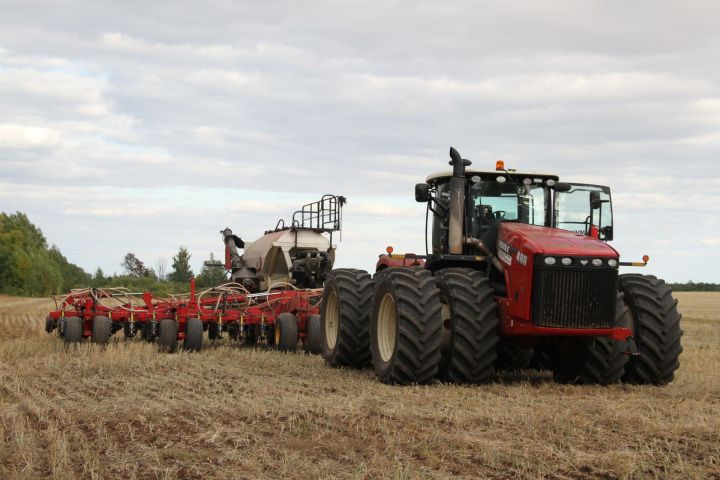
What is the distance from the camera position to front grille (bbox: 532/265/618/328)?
9945mm

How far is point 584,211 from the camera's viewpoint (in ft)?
38.5

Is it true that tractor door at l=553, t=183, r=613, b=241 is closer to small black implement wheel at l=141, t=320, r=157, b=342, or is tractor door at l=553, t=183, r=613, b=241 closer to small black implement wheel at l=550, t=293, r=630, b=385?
small black implement wheel at l=550, t=293, r=630, b=385

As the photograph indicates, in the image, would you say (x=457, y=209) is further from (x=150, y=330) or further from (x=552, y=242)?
(x=150, y=330)

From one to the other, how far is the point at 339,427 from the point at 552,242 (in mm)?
3693

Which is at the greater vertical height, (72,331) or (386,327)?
(386,327)

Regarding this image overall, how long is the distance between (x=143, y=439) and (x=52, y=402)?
2.52m

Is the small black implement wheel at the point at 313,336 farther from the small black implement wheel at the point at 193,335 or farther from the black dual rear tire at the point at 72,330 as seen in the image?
the black dual rear tire at the point at 72,330

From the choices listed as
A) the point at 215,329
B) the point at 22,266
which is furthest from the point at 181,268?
the point at 215,329

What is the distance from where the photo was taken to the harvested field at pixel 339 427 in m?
6.18

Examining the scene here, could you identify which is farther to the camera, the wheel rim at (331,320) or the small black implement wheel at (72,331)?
the small black implement wheel at (72,331)

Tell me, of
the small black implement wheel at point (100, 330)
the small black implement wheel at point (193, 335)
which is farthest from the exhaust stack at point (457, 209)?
the small black implement wheel at point (100, 330)

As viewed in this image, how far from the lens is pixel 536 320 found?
9.92 metres

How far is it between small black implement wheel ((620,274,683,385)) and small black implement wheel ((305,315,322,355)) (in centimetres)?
598

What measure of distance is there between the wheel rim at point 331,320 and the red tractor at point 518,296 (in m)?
1.75
